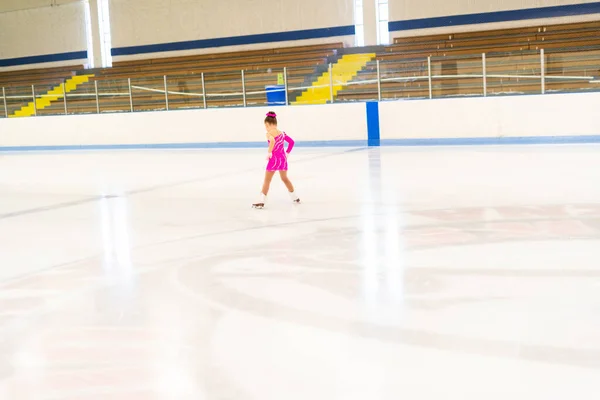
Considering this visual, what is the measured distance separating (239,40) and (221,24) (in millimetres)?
658

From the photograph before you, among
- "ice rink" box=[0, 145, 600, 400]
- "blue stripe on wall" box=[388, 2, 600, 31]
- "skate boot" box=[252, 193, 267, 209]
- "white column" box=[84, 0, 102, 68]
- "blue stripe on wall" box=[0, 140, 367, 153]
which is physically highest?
"white column" box=[84, 0, 102, 68]

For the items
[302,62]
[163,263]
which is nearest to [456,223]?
[163,263]

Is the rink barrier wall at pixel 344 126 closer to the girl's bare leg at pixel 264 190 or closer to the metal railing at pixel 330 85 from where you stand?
the metal railing at pixel 330 85

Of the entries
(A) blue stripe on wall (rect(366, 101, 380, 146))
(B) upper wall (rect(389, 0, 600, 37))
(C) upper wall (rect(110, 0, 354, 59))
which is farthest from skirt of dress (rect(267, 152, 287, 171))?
(C) upper wall (rect(110, 0, 354, 59))

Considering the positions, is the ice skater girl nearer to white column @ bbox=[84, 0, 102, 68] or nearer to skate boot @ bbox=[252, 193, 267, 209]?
skate boot @ bbox=[252, 193, 267, 209]

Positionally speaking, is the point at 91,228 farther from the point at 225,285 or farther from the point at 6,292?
the point at 225,285

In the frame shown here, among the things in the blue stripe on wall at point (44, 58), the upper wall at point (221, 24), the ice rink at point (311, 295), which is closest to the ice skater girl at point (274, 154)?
the ice rink at point (311, 295)

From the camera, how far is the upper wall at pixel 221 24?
17797mm

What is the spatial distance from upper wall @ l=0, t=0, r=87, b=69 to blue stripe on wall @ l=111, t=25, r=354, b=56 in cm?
141

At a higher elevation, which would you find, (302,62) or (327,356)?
(302,62)

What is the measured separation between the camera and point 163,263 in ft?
12.5

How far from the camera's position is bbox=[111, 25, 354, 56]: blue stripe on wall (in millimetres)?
17734

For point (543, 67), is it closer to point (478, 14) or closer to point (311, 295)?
point (478, 14)

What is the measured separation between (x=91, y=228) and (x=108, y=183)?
319 centimetres
